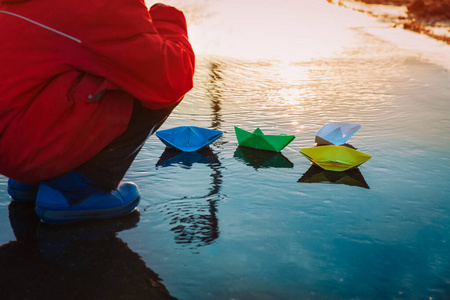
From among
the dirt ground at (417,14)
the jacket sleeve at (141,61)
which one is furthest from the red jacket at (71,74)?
the dirt ground at (417,14)

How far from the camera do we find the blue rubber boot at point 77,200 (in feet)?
6.55

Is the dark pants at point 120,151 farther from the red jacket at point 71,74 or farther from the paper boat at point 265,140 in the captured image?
the paper boat at point 265,140

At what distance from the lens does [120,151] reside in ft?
6.70

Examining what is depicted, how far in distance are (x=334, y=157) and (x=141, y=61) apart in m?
1.39

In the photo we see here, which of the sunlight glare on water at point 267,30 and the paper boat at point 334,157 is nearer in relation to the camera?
the paper boat at point 334,157

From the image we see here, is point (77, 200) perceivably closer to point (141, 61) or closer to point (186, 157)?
point (141, 61)

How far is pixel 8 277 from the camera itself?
64.9 inches

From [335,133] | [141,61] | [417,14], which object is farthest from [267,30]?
[141,61]

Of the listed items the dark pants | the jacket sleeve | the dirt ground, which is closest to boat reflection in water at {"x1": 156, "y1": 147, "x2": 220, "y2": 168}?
the dark pants

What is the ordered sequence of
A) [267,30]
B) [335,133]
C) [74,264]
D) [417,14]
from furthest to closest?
1. [417,14]
2. [267,30]
3. [335,133]
4. [74,264]

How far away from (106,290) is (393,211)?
129 centimetres

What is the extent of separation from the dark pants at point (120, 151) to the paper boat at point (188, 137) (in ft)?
2.91

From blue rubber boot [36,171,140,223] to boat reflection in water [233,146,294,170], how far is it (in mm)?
903

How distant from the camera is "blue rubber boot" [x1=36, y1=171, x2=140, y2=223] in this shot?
2.00 meters
